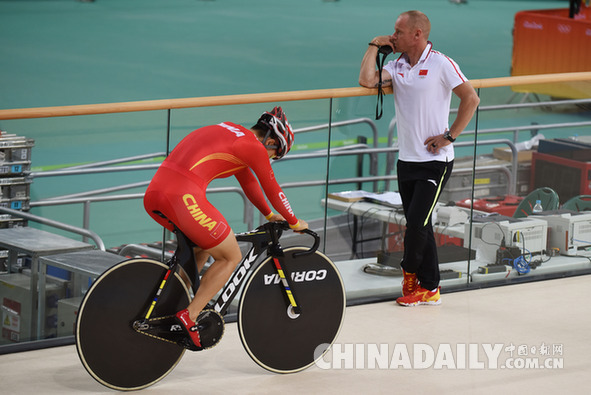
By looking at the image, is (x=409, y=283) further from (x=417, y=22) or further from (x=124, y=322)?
(x=124, y=322)

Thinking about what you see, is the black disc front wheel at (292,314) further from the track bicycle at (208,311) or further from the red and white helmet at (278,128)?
the red and white helmet at (278,128)

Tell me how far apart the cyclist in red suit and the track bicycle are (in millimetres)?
113

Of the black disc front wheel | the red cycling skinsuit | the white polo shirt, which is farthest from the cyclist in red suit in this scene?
the white polo shirt

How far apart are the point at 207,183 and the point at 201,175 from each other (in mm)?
66

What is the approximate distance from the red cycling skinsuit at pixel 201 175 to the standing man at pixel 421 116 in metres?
1.60

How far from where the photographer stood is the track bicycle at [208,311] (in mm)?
4438

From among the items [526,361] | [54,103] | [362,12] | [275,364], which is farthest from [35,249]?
[362,12]

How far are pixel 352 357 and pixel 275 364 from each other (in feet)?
1.71

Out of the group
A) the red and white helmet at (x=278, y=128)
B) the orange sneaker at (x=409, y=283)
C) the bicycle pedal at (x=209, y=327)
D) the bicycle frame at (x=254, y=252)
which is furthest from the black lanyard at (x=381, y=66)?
the bicycle pedal at (x=209, y=327)

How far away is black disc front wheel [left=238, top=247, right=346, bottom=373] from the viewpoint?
4.73 m

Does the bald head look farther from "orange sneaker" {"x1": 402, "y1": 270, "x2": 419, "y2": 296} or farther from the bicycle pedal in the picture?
the bicycle pedal

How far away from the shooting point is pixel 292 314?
4.86 metres

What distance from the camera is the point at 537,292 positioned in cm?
655

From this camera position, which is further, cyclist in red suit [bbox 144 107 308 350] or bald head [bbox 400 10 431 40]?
bald head [bbox 400 10 431 40]
